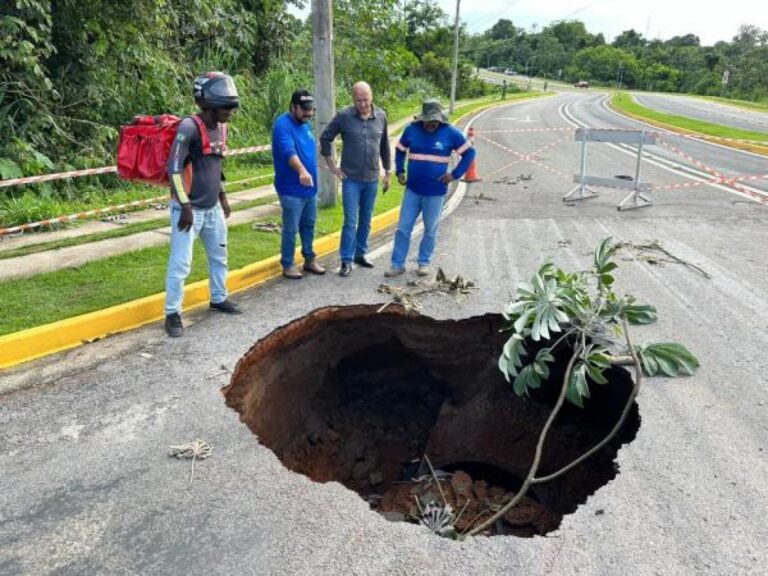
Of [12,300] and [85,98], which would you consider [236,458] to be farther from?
[85,98]

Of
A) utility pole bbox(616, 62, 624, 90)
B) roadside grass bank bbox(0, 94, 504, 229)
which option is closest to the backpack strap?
roadside grass bank bbox(0, 94, 504, 229)

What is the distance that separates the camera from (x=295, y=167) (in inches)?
208

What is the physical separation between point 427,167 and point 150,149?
2.54 m

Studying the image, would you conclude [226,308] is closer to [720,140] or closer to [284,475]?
[284,475]

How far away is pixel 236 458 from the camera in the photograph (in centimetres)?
326

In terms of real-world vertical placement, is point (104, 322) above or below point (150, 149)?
below

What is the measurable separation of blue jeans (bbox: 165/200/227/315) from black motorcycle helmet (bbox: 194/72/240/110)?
2.53 feet

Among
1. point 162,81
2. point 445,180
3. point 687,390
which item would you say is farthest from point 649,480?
point 162,81

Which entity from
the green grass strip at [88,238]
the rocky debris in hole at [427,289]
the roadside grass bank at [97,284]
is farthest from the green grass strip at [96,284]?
the rocky debris in hole at [427,289]

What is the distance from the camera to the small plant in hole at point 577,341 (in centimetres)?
402

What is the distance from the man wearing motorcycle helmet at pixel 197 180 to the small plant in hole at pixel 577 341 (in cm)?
246

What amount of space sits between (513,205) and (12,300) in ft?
24.0

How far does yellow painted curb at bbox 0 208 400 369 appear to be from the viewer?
4223 mm

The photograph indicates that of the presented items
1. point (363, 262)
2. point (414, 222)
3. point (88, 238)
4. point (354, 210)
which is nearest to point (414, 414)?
point (363, 262)
